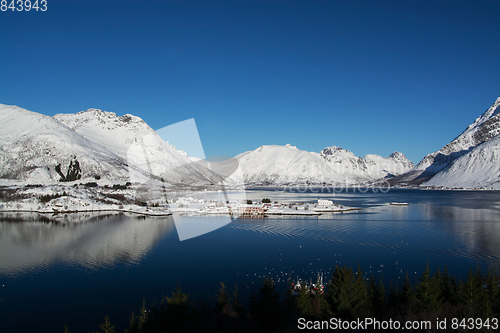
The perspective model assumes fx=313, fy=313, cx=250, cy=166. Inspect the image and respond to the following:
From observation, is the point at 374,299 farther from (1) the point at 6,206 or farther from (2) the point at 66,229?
(1) the point at 6,206

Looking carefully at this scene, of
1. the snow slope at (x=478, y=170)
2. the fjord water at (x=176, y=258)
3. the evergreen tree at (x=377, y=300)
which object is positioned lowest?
the fjord water at (x=176, y=258)

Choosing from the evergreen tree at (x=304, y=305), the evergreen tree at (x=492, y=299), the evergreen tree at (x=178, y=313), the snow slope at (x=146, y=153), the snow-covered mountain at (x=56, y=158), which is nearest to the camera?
the evergreen tree at (x=178, y=313)

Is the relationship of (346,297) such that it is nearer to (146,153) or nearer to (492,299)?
(492,299)

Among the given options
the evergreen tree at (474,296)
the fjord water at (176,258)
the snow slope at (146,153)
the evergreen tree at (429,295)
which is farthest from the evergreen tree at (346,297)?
the snow slope at (146,153)

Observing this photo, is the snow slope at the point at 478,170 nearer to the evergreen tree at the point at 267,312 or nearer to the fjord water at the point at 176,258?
the fjord water at the point at 176,258

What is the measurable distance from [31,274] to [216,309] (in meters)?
16.6

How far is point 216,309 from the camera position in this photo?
1616 centimetres

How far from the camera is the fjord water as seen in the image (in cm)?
1867

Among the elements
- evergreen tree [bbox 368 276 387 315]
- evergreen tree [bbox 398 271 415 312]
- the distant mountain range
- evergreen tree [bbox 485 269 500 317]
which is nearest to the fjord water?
evergreen tree [bbox 398 271 415 312]

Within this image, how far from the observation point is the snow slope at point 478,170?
138913 mm

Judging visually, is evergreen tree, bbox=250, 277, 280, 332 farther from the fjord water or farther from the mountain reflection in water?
the mountain reflection in water

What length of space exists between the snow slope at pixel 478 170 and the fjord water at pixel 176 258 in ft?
380

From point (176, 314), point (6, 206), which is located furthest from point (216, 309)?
point (6, 206)

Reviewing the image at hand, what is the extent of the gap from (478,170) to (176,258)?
167421mm
